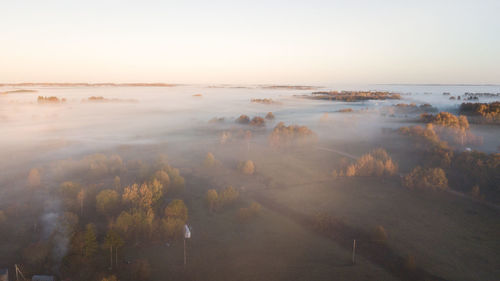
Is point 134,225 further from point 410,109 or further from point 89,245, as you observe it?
point 410,109

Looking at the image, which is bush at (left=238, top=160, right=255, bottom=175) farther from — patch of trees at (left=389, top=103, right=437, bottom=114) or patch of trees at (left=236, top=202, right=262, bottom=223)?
patch of trees at (left=389, top=103, right=437, bottom=114)

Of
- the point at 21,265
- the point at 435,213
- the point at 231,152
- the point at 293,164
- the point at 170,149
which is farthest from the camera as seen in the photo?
the point at 170,149

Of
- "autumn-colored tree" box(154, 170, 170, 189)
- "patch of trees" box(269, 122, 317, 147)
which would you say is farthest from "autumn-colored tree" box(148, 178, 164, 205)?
"patch of trees" box(269, 122, 317, 147)

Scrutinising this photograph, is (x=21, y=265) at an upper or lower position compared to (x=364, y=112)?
lower

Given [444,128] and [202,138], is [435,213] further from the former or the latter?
[202,138]

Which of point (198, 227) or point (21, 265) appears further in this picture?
point (198, 227)

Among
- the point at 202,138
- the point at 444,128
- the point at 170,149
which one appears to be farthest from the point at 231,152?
the point at 444,128

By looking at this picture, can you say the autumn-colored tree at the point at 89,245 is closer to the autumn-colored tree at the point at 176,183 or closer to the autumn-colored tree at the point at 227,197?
the autumn-colored tree at the point at 227,197
